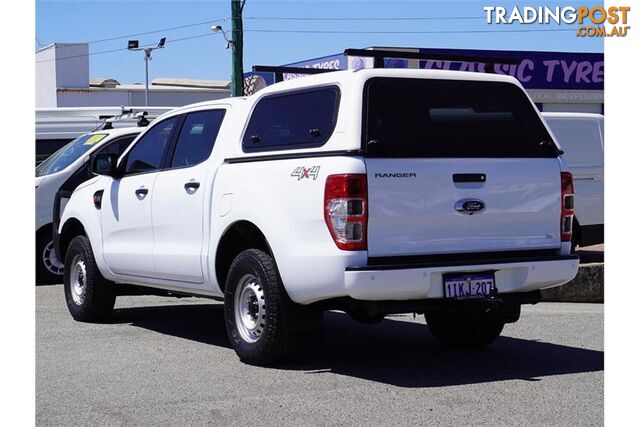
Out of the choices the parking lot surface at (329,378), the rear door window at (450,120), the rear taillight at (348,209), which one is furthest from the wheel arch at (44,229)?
the rear taillight at (348,209)

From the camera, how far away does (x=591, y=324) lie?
10031 millimetres

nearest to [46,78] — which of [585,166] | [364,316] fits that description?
[585,166]

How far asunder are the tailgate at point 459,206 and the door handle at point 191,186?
1.98m

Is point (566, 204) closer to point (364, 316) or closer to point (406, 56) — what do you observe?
point (406, 56)

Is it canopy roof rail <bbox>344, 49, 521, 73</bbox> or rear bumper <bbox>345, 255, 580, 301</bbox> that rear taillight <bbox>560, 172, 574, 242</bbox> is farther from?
canopy roof rail <bbox>344, 49, 521, 73</bbox>

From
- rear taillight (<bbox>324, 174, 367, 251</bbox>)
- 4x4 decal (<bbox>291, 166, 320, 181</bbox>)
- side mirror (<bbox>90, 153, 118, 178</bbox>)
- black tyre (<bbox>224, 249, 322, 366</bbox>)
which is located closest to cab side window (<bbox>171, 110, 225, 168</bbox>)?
side mirror (<bbox>90, 153, 118, 178</bbox>)

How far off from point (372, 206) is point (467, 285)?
0.92 meters

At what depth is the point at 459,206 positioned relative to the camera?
24.1 feet

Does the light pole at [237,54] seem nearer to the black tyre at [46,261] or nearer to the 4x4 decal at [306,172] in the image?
the black tyre at [46,261]

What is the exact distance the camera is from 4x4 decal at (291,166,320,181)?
7.15m

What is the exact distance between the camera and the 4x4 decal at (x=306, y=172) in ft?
23.5

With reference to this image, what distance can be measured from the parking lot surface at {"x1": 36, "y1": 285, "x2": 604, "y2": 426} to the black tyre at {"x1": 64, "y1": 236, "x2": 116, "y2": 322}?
5.6 inches

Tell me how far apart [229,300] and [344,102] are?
1.79 m

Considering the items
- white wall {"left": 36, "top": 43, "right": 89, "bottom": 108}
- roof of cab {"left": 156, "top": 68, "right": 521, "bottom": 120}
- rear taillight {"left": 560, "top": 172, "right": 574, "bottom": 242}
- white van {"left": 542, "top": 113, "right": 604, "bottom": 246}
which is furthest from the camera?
white wall {"left": 36, "top": 43, "right": 89, "bottom": 108}
